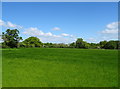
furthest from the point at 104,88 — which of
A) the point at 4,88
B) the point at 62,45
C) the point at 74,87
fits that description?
the point at 62,45

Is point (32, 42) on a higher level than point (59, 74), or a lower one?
higher

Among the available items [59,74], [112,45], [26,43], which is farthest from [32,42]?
[59,74]

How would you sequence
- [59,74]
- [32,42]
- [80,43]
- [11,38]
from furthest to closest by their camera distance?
[80,43] → [32,42] → [11,38] → [59,74]

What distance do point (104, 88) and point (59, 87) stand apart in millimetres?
808

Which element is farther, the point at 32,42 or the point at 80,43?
the point at 80,43

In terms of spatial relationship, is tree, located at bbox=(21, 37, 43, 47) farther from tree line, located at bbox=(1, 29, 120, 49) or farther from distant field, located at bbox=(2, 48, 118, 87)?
distant field, located at bbox=(2, 48, 118, 87)

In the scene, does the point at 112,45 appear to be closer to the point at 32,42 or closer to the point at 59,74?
the point at 32,42

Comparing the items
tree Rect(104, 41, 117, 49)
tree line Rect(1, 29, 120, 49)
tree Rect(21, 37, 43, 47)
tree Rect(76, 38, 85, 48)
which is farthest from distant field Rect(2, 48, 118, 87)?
tree Rect(76, 38, 85, 48)

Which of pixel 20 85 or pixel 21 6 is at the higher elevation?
pixel 21 6

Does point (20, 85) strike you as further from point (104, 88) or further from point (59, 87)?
point (104, 88)

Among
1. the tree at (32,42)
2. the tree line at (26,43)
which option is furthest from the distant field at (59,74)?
the tree at (32,42)

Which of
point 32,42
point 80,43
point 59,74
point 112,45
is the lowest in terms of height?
point 59,74

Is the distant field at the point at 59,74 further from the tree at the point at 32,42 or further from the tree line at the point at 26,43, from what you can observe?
the tree at the point at 32,42

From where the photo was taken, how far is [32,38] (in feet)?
95.3
